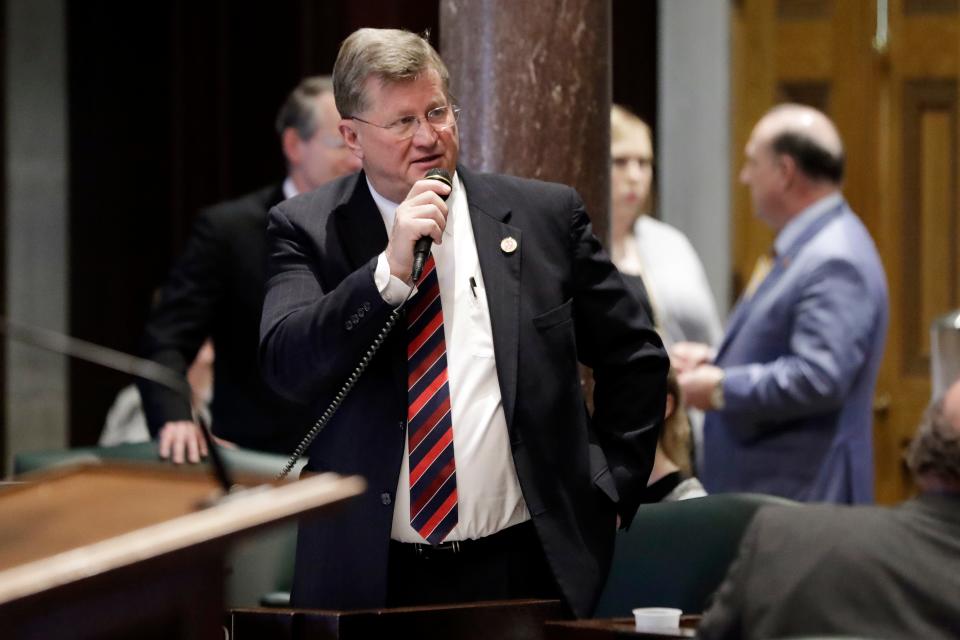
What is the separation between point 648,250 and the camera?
202 inches

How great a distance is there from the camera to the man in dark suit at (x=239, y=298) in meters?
4.56

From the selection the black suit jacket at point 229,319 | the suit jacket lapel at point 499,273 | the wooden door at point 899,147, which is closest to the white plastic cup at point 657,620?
the suit jacket lapel at point 499,273

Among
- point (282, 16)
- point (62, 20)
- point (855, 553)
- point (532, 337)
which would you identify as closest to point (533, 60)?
point (532, 337)

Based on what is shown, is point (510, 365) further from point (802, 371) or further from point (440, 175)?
point (802, 371)

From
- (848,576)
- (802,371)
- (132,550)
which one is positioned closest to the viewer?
(132,550)

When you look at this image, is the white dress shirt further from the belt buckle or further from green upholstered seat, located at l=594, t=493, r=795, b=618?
green upholstered seat, located at l=594, t=493, r=795, b=618

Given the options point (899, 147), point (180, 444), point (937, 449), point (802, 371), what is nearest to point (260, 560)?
point (180, 444)

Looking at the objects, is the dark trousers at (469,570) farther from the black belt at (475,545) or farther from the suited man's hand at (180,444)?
the suited man's hand at (180,444)

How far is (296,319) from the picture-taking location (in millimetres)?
2701

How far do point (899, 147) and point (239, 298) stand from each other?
2.63 meters

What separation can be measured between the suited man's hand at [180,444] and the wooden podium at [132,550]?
2.09m

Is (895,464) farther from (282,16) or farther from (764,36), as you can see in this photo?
(282,16)

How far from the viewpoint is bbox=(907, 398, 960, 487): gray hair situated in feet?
7.77

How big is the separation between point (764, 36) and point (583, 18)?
268 centimetres
